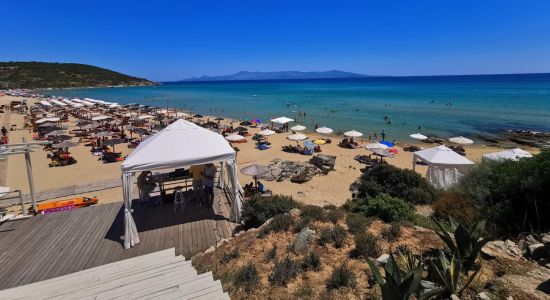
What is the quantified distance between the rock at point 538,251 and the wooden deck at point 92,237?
236 inches

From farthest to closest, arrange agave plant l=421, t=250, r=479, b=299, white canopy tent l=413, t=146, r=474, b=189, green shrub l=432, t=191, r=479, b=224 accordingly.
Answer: white canopy tent l=413, t=146, r=474, b=189, green shrub l=432, t=191, r=479, b=224, agave plant l=421, t=250, r=479, b=299

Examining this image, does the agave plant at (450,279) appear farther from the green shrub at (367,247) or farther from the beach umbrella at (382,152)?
the beach umbrella at (382,152)

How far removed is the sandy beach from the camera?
1321 cm

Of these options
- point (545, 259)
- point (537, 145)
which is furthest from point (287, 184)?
point (537, 145)

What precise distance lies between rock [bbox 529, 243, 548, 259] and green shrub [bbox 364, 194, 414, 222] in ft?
7.93

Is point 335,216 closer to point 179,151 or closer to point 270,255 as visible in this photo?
point 270,255

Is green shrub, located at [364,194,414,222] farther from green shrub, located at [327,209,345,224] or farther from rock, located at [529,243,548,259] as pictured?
rock, located at [529,243,548,259]

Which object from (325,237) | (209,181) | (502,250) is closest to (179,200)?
(209,181)

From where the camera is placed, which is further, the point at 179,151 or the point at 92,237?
the point at 179,151

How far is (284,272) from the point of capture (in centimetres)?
480

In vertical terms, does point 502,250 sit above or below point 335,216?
above

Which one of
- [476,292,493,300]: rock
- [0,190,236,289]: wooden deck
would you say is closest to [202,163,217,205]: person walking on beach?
[0,190,236,289]: wooden deck

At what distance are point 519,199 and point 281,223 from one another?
495cm

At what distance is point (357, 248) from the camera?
17.3ft
